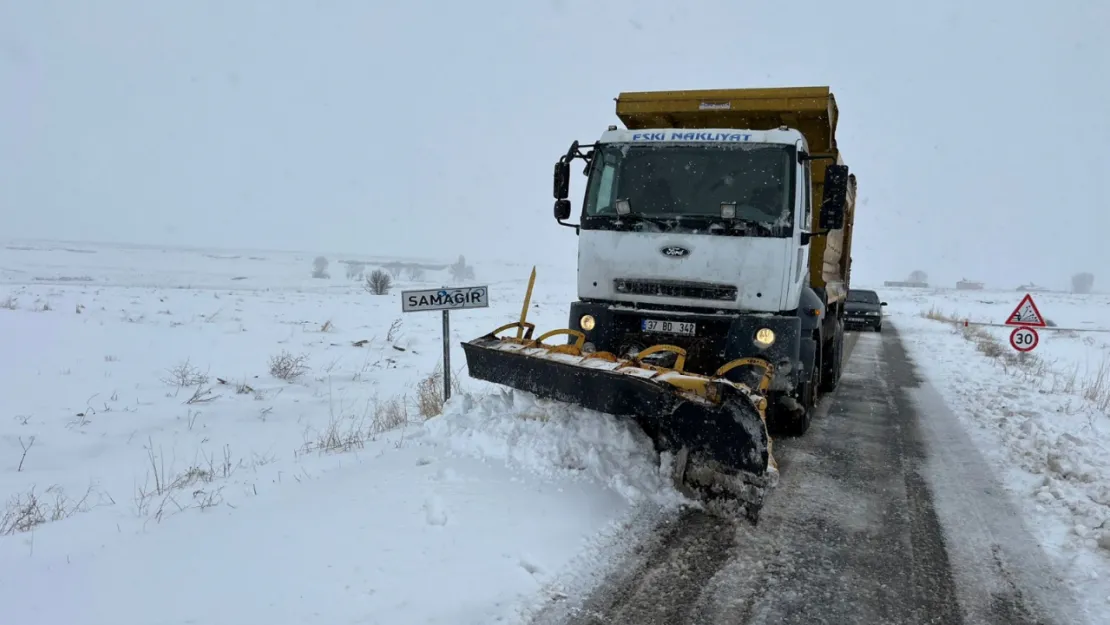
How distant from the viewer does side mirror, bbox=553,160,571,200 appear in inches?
259

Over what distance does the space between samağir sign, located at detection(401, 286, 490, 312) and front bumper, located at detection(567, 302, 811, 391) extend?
115cm

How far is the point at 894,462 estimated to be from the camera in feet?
18.7

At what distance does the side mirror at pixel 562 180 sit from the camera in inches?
259

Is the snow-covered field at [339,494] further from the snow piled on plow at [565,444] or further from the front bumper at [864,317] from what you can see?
the front bumper at [864,317]

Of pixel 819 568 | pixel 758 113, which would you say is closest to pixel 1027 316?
pixel 758 113

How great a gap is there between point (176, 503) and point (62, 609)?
1472 mm

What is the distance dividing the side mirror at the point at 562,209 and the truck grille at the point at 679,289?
126 centimetres

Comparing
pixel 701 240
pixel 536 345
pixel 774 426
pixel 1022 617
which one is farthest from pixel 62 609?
pixel 774 426

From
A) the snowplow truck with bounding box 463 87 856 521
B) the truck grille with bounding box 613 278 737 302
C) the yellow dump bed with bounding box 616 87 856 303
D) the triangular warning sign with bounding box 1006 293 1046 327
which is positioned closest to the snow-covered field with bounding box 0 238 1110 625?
the snowplow truck with bounding box 463 87 856 521

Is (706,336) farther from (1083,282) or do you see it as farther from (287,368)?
(1083,282)

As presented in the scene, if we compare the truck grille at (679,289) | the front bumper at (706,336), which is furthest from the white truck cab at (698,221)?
the front bumper at (706,336)

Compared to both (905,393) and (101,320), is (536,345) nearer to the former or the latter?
(905,393)

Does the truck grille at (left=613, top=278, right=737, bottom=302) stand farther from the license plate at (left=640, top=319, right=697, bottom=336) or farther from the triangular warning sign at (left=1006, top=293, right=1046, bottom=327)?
the triangular warning sign at (left=1006, top=293, right=1046, bottom=327)

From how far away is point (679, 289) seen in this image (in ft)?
18.8
